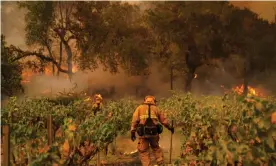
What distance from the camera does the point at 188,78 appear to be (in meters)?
25.2

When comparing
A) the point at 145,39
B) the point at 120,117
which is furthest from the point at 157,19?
the point at 120,117

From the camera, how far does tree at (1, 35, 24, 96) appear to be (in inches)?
734

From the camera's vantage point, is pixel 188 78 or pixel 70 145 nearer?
pixel 70 145

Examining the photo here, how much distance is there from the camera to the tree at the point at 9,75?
1866 cm

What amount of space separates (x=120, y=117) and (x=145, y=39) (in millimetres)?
16929

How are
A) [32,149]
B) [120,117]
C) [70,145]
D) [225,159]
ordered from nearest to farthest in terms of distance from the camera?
1. [225,159]
2. [32,149]
3. [70,145]
4. [120,117]

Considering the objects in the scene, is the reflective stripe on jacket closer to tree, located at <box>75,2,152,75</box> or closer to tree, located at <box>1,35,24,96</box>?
tree, located at <box>1,35,24,96</box>

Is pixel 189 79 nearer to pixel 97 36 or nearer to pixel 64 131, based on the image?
pixel 97 36

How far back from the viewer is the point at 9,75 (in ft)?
63.9

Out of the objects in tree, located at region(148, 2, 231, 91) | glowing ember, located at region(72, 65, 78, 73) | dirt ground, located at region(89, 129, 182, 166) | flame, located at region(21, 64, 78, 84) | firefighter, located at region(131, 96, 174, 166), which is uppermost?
tree, located at region(148, 2, 231, 91)

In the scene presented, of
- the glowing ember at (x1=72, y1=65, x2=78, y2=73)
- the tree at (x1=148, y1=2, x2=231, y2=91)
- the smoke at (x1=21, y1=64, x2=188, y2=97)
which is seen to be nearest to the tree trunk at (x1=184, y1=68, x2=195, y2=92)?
the tree at (x1=148, y1=2, x2=231, y2=91)

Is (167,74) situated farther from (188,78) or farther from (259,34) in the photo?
(259,34)

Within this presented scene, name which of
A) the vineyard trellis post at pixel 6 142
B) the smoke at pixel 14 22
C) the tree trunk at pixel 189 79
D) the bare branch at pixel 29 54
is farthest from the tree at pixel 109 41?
the vineyard trellis post at pixel 6 142

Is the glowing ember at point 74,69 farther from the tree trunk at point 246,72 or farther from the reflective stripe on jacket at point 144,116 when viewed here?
the reflective stripe on jacket at point 144,116
